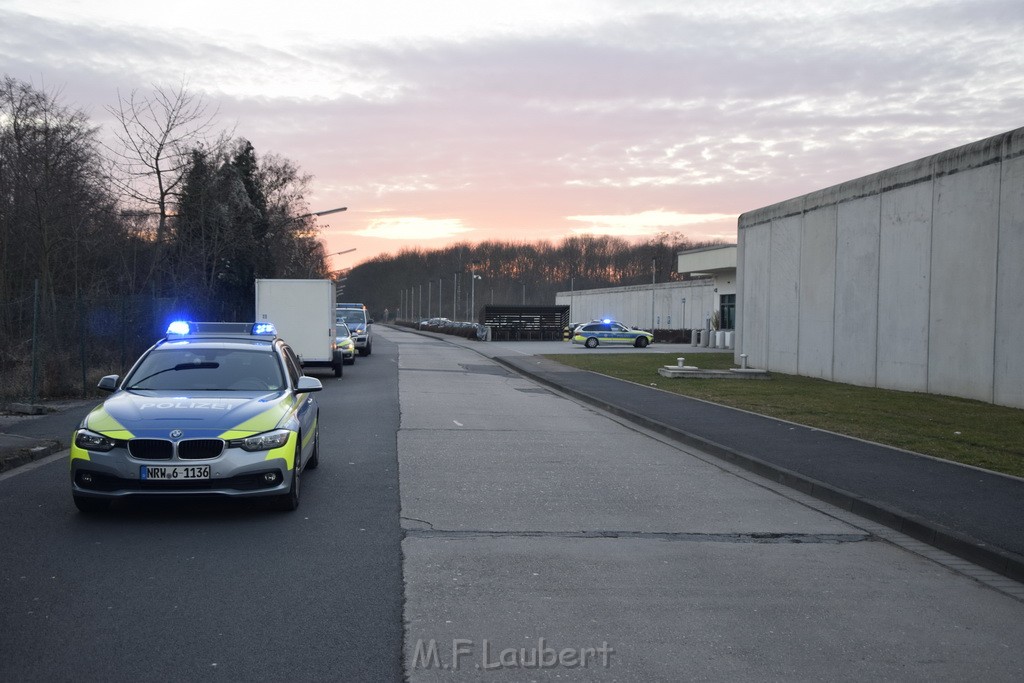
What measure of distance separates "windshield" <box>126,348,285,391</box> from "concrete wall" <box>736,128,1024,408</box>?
14.8 metres

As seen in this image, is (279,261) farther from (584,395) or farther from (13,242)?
(584,395)

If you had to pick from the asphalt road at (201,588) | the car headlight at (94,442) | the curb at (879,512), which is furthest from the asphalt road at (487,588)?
the car headlight at (94,442)

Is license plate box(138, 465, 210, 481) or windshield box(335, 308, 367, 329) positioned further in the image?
windshield box(335, 308, 367, 329)

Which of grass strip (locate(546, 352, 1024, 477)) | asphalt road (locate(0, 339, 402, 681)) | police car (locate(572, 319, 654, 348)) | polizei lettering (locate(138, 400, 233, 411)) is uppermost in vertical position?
polizei lettering (locate(138, 400, 233, 411))

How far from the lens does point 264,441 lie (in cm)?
759

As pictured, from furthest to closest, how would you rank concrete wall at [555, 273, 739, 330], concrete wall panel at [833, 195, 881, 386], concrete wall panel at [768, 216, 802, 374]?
concrete wall at [555, 273, 739, 330] < concrete wall panel at [768, 216, 802, 374] < concrete wall panel at [833, 195, 881, 386]

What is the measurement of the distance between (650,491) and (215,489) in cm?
421

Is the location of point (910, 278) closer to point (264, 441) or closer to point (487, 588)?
point (264, 441)

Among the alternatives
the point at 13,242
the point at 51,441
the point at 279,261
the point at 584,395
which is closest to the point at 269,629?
the point at 51,441

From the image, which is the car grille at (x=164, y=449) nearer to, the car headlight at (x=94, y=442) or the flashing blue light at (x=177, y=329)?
the car headlight at (x=94, y=442)

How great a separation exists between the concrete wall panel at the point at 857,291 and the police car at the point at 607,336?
27861 millimetres

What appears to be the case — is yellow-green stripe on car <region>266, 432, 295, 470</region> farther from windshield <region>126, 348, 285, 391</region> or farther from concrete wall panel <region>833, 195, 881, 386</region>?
concrete wall panel <region>833, 195, 881, 386</region>

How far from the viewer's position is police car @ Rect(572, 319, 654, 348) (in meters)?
53.6

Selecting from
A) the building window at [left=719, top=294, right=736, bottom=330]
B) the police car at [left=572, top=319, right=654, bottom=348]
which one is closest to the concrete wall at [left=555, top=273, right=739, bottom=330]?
the building window at [left=719, top=294, right=736, bottom=330]
